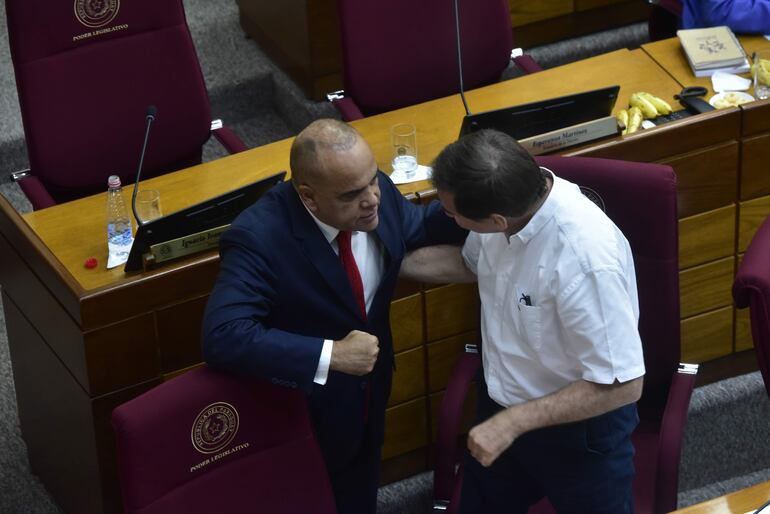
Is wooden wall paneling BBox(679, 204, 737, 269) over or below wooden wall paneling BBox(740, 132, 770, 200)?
below

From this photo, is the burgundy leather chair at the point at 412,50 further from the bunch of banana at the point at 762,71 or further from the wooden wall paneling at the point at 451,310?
the wooden wall paneling at the point at 451,310

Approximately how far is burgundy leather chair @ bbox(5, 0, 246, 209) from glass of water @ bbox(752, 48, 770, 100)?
1336 mm

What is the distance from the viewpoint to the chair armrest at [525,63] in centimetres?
365

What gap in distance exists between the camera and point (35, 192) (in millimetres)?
3236

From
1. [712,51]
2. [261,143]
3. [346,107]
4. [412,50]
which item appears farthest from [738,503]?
[261,143]

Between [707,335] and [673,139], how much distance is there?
545mm

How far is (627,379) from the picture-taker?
219 cm

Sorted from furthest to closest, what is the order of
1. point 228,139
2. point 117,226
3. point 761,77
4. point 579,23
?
point 579,23 → point 228,139 → point 761,77 → point 117,226

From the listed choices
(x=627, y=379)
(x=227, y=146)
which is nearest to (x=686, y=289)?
(x=627, y=379)

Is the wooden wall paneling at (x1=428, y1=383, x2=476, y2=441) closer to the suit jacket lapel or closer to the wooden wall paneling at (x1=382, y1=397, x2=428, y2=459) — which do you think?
the wooden wall paneling at (x1=382, y1=397, x2=428, y2=459)

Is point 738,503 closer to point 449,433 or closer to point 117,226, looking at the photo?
point 449,433

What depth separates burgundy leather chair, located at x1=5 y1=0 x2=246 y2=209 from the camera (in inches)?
127

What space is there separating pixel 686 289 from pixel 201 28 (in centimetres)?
250

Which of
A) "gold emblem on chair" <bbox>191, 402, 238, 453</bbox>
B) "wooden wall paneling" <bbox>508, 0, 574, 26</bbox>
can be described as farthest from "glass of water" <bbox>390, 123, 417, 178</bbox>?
"wooden wall paneling" <bbox>508, 0, 574, 26</bbox>
